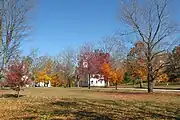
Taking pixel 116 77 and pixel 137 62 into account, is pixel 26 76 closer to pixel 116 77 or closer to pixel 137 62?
pixel 137 62

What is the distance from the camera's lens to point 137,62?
36.3 m

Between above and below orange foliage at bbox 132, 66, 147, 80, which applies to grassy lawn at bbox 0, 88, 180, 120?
below

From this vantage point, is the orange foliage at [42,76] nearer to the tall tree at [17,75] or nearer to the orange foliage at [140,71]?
the orange foliage at [140,71]

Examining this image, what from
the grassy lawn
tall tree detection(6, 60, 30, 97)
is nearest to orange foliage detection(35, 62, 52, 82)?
tall tree detection(6, 60, 30, 97)

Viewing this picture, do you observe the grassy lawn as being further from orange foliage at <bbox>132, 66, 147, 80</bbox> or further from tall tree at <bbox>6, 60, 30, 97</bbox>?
orange foliage at <bbox>132, 66, 147, 80</bbox>

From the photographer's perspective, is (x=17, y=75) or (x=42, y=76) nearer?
(x=17, y=75)

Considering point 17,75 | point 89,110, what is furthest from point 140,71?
point 89,110

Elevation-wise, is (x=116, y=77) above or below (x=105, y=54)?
below

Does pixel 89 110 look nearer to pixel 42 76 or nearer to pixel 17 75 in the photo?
pixel 17 75

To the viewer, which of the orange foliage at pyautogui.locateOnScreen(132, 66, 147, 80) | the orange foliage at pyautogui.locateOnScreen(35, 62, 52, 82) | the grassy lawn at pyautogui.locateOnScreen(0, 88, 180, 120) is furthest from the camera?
the orange foliage at pyautogui.locateOnScreen(35, 62, 52, 82)

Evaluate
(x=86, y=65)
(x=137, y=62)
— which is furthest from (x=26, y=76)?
(x=86, y=65)

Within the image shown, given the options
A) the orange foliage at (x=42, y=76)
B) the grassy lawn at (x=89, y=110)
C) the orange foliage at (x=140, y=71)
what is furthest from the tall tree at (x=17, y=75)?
the orange foliage at (x=42, y=76)

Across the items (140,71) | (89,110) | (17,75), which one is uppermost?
(140,71)

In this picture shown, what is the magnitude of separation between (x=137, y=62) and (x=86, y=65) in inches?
967
